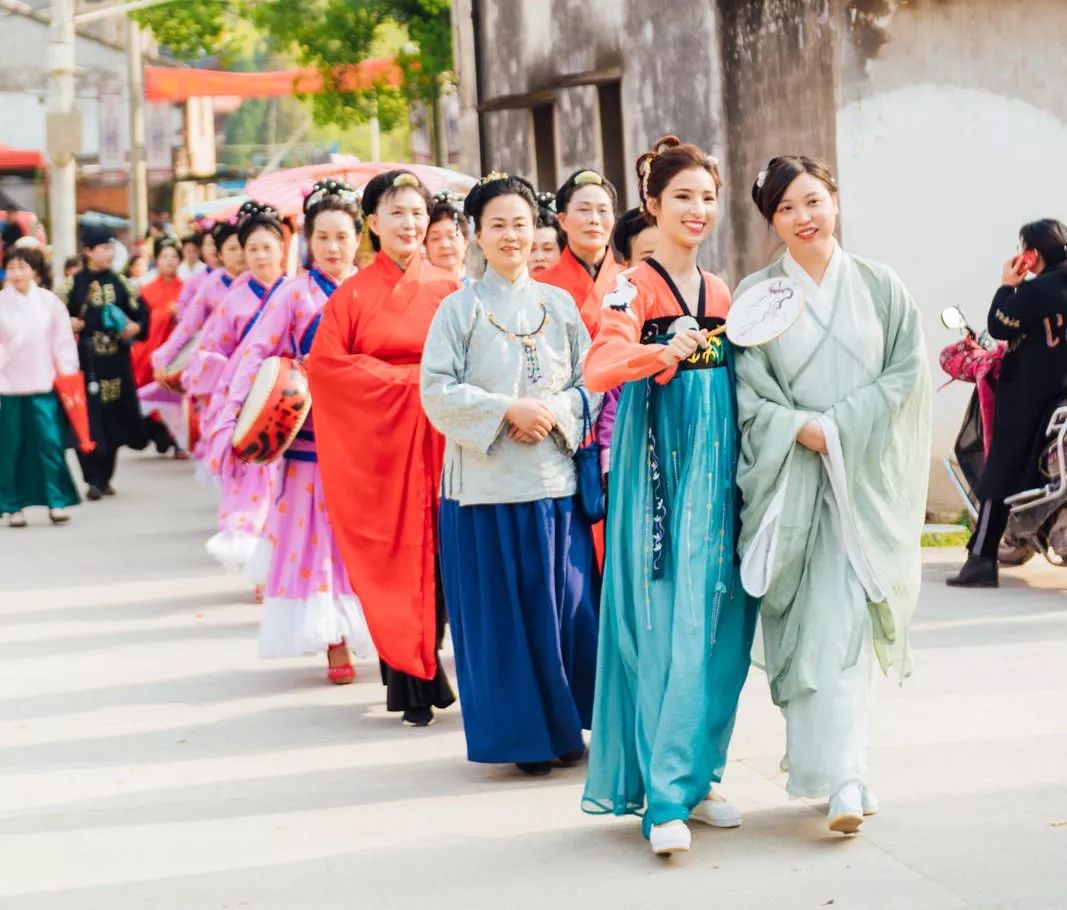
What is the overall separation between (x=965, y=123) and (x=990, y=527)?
2.89 metres

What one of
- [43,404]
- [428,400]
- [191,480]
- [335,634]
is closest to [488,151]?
[191,480]

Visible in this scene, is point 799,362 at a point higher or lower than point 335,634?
higher

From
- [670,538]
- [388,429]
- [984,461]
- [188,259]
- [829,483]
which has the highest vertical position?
[188,259]

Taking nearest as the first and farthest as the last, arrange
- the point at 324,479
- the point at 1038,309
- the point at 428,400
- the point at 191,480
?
the point at 428,400, the point at 324,479, the point at 1038,309, the point at 191,480

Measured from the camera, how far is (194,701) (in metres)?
7.88

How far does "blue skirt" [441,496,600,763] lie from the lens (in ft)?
20.5

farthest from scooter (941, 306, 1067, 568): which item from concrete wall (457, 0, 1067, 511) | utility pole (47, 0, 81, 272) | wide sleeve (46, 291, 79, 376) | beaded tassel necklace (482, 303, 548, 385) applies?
utility pole (47, 0, 81, 272)

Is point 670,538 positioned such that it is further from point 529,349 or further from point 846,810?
point 529,349

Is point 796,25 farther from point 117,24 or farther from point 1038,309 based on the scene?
point 117,24

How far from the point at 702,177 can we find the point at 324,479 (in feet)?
7.71

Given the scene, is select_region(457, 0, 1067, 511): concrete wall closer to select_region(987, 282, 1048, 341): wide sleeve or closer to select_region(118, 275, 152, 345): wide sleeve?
select_region(987, 282, 1048, 341): wide sleeve

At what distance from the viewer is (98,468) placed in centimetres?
1570

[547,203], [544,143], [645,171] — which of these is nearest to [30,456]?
[544,143]

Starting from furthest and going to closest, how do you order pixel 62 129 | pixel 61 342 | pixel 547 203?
1. pixel 62 129
2. pixel 61 342
3. pixel 547 203
